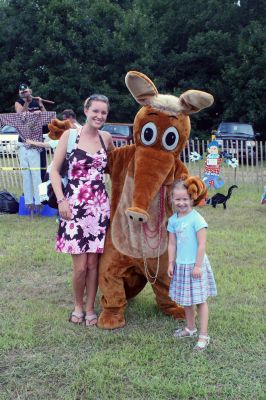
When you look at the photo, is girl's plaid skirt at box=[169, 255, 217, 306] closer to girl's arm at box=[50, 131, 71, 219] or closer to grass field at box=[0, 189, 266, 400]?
grass field at box=[0, 189, 266, 400]

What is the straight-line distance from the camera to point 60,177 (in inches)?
148

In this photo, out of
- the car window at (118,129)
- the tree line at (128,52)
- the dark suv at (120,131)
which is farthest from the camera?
the tree line at (128,52)

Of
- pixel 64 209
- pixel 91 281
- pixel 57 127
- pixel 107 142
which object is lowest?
pixel 91 281

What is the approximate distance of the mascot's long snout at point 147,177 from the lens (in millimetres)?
3543

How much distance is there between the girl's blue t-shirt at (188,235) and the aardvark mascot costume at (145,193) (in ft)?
0.54

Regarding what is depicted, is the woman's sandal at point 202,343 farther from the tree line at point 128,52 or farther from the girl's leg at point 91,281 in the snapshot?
the tree line at point 128,52

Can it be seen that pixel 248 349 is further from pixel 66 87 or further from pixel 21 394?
pixel 66 87

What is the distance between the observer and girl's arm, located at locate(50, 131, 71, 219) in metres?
3.71

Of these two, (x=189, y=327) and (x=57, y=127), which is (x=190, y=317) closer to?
(x=189, y=327)

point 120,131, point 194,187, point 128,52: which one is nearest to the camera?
point 194,187

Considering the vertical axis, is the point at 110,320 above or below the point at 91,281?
below

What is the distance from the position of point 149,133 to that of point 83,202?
2.39 feet

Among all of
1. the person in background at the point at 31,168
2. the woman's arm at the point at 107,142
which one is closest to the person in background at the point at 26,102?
the person in background at the point at 31,168

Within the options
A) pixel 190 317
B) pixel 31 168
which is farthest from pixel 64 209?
pixel 31 168
